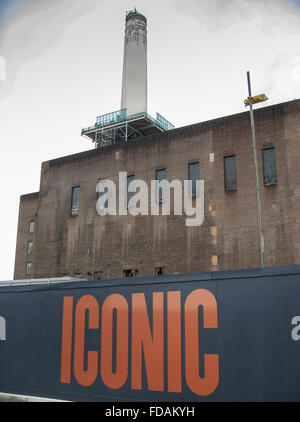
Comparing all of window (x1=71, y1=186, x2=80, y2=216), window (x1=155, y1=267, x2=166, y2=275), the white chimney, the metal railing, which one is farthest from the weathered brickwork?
the white chimney

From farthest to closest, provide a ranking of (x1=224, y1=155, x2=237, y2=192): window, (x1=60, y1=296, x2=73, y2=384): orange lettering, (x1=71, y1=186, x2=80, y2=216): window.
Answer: (x1=71, y1=186, x2=80, y2=216): window < (x1=224, y1=155, x2=237, y2=192): window < (x1=60, y1=296, x2=73, y2=384): orange lettering

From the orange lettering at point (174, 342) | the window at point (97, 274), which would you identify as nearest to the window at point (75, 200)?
the window at point (97, 274)

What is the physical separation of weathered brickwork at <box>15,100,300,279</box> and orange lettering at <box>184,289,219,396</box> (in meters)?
15.5

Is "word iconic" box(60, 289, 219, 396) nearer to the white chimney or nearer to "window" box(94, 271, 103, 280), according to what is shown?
"window" box(94, 271, 103, 280)

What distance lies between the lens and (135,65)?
46.8 m

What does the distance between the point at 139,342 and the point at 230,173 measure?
730 inches

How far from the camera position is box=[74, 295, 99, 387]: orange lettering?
8.20 metres

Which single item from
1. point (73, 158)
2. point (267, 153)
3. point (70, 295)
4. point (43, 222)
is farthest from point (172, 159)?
point (70, 295)

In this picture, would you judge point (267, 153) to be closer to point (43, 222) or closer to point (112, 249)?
point (112, 249)

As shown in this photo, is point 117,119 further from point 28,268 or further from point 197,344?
point 197,344

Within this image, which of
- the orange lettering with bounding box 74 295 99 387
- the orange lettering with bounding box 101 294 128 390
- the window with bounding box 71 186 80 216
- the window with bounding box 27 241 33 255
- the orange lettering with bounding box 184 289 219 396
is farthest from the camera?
the window with bounding box 27 241 33 255

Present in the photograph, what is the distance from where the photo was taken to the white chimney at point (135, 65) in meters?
45.3
